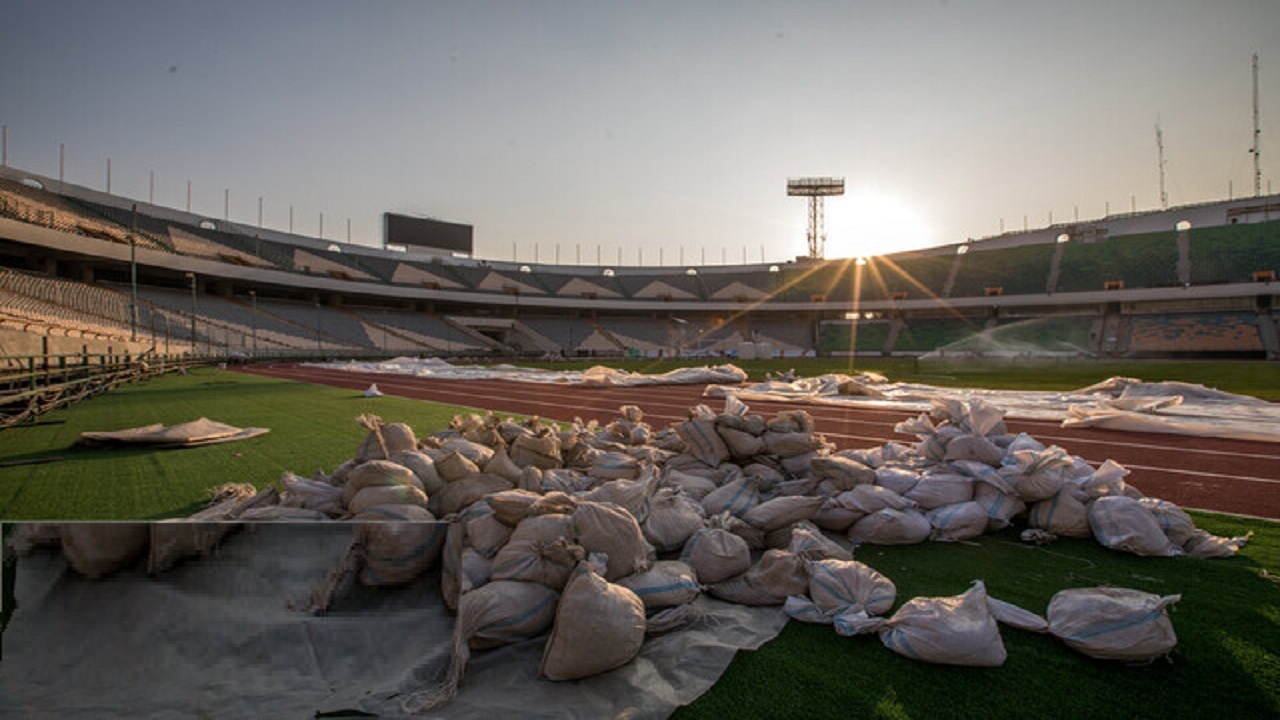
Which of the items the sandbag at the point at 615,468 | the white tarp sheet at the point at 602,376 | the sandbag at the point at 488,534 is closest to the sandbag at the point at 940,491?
the sandbag at the point at 615,468

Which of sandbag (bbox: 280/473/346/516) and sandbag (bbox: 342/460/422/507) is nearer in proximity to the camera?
sandbag (bbox: 342/460/422/507)

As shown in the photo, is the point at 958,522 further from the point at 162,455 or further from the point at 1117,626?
the point at 162,455

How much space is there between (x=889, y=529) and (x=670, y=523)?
1316mm

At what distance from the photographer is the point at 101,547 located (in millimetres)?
1440

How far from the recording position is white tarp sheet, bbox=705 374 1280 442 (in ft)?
25.4

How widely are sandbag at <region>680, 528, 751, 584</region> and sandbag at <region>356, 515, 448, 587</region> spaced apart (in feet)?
5.22

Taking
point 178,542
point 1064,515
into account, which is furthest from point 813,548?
point 178,542

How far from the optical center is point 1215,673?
A: 208 centimetres

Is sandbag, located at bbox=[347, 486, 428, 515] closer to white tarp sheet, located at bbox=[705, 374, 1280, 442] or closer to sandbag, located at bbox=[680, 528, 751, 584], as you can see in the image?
sandbag, located at bbox=[680, 528, 751, 584]

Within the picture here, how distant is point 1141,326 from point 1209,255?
8209 millimetres

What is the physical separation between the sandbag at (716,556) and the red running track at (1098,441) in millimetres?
3917

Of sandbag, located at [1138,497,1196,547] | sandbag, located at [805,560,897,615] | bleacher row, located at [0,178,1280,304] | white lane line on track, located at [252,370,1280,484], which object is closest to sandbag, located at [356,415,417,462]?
sandbag, located at [805,560,897,615]

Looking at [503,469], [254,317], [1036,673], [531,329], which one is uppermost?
[531,329]

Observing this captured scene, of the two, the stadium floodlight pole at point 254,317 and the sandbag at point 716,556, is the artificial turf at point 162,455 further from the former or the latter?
the stadium floodlight pole at point 254,317
